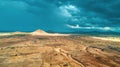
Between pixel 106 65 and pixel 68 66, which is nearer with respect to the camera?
pixel 68 66

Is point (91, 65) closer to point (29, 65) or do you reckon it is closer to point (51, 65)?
point (51, 65)

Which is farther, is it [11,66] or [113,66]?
[113,66]

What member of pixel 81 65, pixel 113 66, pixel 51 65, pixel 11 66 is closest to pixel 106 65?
pixel 113 66

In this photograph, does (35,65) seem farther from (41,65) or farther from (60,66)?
(60,66)

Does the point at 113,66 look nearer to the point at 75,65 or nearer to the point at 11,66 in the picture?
the point at 75,65

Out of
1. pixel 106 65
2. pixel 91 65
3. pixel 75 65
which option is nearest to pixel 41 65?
pixel 75 65

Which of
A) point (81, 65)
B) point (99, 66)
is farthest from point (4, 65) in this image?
point (99, 66)
